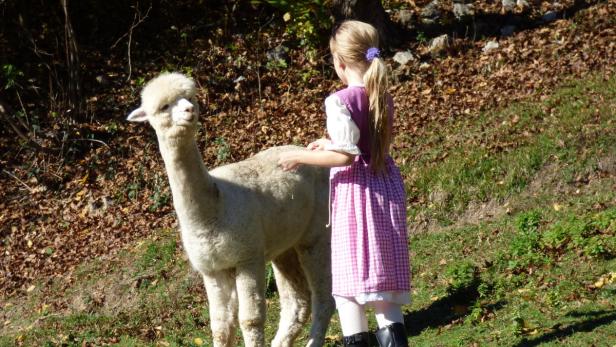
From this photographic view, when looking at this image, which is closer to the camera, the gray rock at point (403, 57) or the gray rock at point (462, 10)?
the gray rock at point (403, 57)

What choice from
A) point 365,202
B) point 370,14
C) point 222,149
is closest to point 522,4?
point 370,14

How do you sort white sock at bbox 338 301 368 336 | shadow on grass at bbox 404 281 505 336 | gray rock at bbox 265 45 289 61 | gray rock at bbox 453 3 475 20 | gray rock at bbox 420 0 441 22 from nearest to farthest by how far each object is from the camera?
white sock at bbox 338 301 368 336, shadow on grass at bbox 404 281 505 336, gray rock at bbox 265 45 289 61, gray rock at bbox 453 3 475 20, gray rock at bbox 420 0 441 22

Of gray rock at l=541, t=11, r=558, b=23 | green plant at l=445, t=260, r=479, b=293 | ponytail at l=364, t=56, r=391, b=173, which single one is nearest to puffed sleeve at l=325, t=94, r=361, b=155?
ponytail at l=364, t=56, r=391, b=173

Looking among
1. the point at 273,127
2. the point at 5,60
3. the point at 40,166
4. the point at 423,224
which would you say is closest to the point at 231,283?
the point at 423,224

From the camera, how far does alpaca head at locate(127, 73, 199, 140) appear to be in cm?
537

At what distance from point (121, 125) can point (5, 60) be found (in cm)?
234

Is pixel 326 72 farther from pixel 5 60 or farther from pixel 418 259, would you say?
pixel 418 259

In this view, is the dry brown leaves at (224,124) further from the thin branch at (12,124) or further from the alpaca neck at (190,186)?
the alpaca neck at (190,186)

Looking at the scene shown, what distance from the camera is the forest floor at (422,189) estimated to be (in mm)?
7043

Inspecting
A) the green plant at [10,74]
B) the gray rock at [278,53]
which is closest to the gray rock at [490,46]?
the gray rock at [278,53]

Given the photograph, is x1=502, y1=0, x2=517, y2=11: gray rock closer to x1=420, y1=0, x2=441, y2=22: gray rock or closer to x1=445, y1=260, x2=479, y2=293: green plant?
x1=420, y1=0, x2=441, y2=22: gray rock

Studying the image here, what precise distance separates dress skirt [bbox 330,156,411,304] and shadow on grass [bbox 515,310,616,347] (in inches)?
42.2

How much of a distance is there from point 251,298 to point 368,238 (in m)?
1.22

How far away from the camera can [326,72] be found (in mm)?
14586
